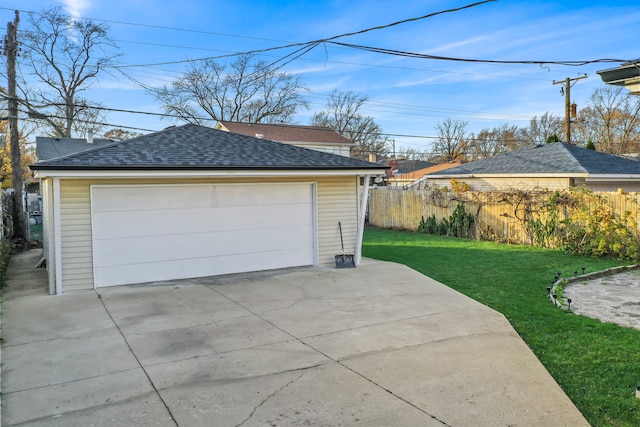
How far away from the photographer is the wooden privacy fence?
486 inches

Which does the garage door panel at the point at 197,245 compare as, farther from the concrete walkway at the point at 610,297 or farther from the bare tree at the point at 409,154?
the bare tree at the point at 409,154

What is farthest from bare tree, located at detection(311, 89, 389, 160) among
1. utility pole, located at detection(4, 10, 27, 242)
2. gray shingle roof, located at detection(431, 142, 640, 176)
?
utility pole, located at detection(4, 10, 27, 242)

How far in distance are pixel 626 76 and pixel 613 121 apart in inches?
1616

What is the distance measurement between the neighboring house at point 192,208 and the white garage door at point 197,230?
0.06ft

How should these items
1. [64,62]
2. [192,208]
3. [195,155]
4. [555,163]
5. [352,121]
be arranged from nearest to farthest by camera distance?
[192,208] → [195,155] → [555,163] → [64,62] → [352,121]

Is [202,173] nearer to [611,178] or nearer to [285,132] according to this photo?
[611,178]

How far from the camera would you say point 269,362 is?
16.0 feet

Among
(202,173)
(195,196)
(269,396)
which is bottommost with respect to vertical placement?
(269,396)

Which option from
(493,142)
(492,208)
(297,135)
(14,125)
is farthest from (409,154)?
(14,125)

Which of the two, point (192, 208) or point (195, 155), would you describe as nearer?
point (192, 208)

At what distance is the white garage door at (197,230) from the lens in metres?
8.64

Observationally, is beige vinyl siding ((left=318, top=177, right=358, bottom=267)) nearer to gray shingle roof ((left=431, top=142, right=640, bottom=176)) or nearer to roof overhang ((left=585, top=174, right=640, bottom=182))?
gray shingle roof ((left=431, top=142, right=640, bottom=176))

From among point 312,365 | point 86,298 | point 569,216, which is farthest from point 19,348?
point 569,216

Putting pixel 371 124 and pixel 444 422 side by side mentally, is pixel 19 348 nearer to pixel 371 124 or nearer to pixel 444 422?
pixel 444 422
